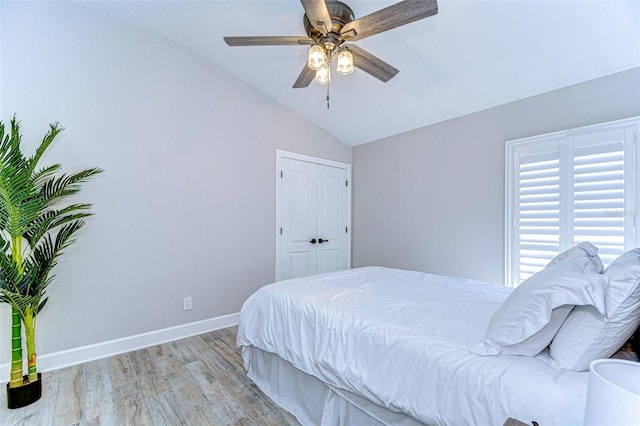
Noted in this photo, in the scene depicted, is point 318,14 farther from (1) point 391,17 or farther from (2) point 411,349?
(2) point 411,349

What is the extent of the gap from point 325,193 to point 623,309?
350 centimetres

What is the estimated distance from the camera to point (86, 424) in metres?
1.72

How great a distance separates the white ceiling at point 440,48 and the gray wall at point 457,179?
0.49 feet

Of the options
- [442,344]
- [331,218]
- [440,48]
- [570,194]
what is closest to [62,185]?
[442,344]

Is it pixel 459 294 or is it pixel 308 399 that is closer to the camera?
pixel 308 399

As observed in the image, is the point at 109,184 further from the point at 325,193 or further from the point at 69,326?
the point at 325,193

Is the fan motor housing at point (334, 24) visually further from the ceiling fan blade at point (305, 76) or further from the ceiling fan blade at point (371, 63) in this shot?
the ceiling fan blade at point (305, 76)

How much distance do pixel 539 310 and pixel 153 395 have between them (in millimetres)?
2308

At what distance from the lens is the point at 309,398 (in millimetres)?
1739

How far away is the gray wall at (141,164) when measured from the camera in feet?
7.77

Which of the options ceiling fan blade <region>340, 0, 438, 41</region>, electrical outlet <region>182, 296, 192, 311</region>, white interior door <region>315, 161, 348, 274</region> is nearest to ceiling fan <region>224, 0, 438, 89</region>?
ceiling fan blade <region>340, 0, 438, 41</region>

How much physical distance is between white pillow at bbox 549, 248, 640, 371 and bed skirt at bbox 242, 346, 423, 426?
0.65 meters

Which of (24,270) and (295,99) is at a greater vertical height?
(295,99)

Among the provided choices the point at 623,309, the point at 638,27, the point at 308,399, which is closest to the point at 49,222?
the point at 308,399
